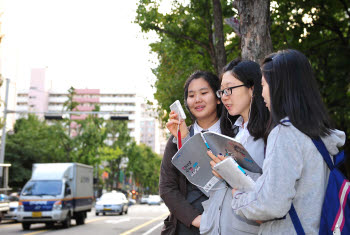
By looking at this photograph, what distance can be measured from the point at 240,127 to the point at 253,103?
24cm

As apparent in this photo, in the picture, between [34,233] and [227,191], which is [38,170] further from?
[227,191]

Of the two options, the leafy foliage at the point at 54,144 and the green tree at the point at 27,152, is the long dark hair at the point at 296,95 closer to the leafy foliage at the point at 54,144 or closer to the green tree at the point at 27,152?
the leafy foliage at the point at 54,144

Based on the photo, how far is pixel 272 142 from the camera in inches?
75.3

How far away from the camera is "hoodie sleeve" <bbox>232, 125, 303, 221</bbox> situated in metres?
1.81

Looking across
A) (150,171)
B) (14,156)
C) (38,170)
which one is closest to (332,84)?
(38,170)

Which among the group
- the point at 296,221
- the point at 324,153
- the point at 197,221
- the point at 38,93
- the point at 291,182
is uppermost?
the point at 38,93

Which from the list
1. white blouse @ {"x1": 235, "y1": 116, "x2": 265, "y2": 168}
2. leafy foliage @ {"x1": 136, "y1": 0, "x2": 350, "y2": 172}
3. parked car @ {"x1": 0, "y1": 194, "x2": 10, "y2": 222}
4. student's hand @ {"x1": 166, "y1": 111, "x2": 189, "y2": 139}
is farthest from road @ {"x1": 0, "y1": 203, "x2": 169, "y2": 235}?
white blouse @ {"x1": 235, "y1": 116, "x2": 265, "y2": 168}

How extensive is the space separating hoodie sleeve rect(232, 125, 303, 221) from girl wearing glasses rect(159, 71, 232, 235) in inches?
34.7

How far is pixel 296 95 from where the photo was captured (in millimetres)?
1965

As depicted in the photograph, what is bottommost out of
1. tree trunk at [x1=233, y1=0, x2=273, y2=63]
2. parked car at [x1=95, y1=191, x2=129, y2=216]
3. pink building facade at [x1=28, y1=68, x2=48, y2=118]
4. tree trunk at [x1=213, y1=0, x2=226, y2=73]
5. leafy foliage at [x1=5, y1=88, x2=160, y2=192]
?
parked car at [x1=95, y1=191, x2=129, y2=216]

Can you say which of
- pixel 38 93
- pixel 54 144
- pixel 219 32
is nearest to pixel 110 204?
pixel 219 32

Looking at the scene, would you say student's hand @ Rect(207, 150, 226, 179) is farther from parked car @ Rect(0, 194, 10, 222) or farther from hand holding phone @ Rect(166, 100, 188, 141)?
parked car @ Rect(0, 194, 10, 222)

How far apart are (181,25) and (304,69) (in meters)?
12.2

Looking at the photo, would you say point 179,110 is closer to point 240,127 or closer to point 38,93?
point 240,127
